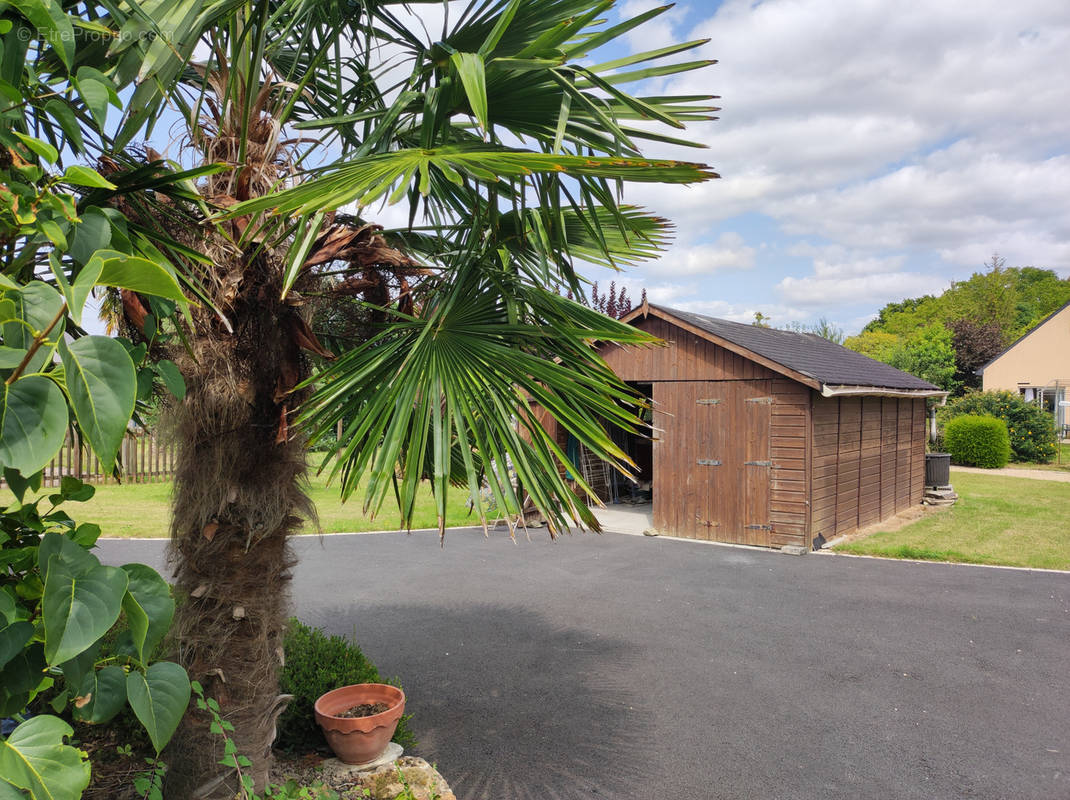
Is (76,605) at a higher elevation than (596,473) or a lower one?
higher

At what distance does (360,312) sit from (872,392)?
32.8 feet

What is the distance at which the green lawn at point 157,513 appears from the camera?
450 inches

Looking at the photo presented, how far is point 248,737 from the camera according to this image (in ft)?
10.4

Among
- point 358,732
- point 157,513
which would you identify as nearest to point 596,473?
point 157,513

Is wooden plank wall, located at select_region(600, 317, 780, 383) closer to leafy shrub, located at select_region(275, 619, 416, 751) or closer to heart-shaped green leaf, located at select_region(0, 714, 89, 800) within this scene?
leafy shrub, located at select_region(275, 619, 416, 751)

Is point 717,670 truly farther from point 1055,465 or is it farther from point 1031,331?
point 1031,331

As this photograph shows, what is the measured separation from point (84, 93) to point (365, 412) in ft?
5.83

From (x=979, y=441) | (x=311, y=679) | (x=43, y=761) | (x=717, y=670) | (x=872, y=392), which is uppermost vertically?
(x=872, y=392)

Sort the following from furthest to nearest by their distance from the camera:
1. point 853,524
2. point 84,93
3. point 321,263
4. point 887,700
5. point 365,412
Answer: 1. point 853,524
2. point 887,700
3. point 321,263
4. point 365,412
5. point 84,93

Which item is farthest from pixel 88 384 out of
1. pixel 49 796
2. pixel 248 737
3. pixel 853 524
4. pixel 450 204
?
pixel 853 524

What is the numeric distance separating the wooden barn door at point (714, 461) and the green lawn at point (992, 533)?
1.52m

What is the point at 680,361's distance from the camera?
11.4 metres

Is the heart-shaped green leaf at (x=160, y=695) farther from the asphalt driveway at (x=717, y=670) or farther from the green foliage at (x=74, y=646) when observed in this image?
the asphalt driveway at (x=717, y=670)

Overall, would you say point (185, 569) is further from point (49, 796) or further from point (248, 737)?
point (49, 796)
